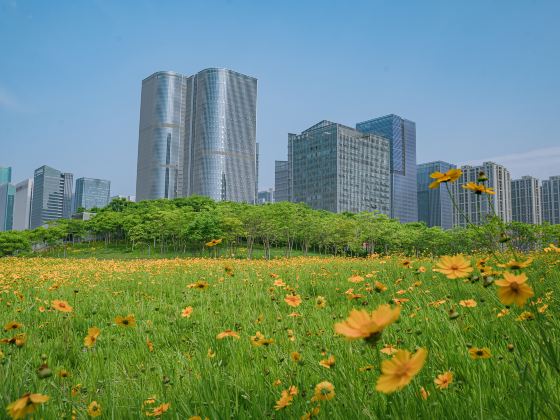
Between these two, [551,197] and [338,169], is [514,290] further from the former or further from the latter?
[551,197]

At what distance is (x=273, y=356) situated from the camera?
2303 mm

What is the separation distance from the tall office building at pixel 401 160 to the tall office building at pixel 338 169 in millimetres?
39216

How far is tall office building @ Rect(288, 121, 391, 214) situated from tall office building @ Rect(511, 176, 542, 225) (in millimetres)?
35190

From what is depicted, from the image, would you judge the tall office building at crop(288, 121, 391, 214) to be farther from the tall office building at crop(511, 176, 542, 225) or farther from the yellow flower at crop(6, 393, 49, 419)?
the yellow flower at crop(6, 393, 49, 419)

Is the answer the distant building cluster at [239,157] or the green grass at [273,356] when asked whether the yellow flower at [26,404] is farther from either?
the distant building cluster at [239,157]

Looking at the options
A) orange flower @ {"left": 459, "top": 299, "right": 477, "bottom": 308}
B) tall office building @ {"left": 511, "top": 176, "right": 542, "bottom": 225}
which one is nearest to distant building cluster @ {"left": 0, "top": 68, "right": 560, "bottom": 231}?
tall office building @ {"left": 511, "top": 176, "right": 542, "bottom": 225}

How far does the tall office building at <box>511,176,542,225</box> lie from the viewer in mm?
92375

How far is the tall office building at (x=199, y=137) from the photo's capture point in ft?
438

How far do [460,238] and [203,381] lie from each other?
152 feet

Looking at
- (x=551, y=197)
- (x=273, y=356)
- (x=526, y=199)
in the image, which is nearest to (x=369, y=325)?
(x=273, y=356)

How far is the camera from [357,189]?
4545 inches

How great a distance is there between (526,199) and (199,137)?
322 ft

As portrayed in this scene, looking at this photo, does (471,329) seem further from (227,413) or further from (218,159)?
(218,159)

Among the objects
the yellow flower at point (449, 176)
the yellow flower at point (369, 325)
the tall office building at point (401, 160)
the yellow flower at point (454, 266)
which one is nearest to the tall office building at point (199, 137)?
the tall office building at point (401, 160)
